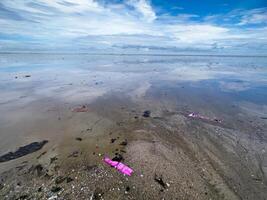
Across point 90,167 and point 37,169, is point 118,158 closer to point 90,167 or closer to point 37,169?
point 90,167

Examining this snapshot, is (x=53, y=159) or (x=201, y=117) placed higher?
(x=53, y=159)

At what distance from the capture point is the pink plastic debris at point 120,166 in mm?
A: 4903

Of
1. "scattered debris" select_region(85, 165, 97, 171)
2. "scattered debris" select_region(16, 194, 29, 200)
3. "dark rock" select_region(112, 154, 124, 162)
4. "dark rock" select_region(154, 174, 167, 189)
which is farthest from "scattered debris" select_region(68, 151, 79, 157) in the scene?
"dark rock" select_region(154, 174, 167, 189)

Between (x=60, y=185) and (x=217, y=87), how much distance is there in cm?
1462

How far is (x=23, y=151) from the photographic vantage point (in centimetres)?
600

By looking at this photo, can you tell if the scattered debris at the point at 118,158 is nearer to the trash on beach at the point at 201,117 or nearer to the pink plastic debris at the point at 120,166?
the pink plastic debris at the point at 120,166

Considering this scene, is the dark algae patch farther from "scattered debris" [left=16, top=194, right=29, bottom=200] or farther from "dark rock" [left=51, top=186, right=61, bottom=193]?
"dark rock" [left=51, top=186, right=61, bottom=193]

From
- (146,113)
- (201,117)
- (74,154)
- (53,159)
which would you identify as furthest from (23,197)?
(201,117)

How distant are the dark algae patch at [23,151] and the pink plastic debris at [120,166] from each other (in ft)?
8.05

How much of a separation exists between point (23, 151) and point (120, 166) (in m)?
3.19

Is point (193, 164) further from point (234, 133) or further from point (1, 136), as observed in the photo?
point (1, 136)

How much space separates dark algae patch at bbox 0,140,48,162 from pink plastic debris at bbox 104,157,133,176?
245 centimetres

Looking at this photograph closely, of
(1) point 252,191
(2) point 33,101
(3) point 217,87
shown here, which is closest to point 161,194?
(1) point 252,191

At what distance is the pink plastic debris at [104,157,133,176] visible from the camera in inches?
193
